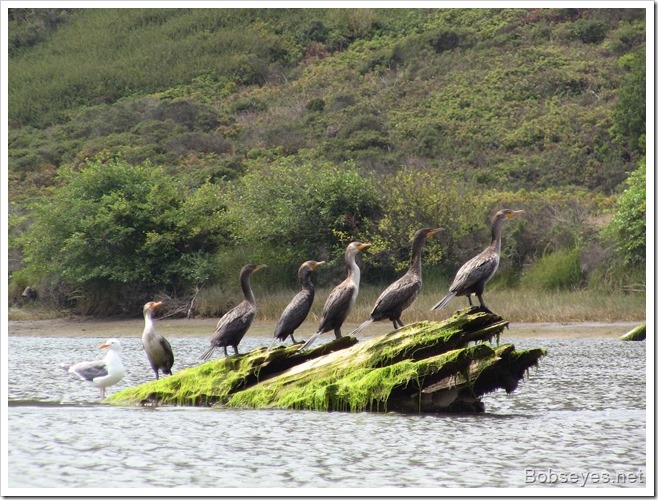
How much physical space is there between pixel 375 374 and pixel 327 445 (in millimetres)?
1894

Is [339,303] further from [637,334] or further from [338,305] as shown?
[637,334]

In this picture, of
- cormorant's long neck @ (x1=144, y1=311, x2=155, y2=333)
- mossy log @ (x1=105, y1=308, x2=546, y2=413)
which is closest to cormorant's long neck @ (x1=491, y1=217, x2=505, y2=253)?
mossy log @ (x1=105, y1=308, x2=546, y2=413)

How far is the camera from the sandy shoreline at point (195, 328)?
105ft

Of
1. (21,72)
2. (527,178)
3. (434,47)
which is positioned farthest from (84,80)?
(527,178)

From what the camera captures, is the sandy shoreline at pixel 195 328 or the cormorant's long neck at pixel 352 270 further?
the sandy shoreline at pixel 195 328

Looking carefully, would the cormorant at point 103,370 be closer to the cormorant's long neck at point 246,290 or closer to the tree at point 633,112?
the cormorant's long neck at point 246,290

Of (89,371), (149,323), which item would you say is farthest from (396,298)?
(89,371)

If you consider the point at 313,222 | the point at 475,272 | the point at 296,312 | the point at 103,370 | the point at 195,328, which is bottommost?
the point at 195,328

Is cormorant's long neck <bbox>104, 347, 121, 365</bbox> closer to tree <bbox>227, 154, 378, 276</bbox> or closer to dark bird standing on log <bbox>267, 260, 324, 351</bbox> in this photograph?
dark bird standing on log <bbox>267, 260, 324, 351</bbox>

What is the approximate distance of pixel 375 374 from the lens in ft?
50.5

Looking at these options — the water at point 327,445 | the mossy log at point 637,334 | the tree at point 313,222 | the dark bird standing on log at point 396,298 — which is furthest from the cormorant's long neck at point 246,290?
the tree at point 313,222

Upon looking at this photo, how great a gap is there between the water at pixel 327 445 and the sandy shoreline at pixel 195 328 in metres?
13.1

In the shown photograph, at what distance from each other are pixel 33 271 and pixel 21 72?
2110 inches

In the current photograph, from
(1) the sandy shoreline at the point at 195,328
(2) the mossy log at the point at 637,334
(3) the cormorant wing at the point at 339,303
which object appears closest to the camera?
(3) the cormorant wing at the point at 339,303
